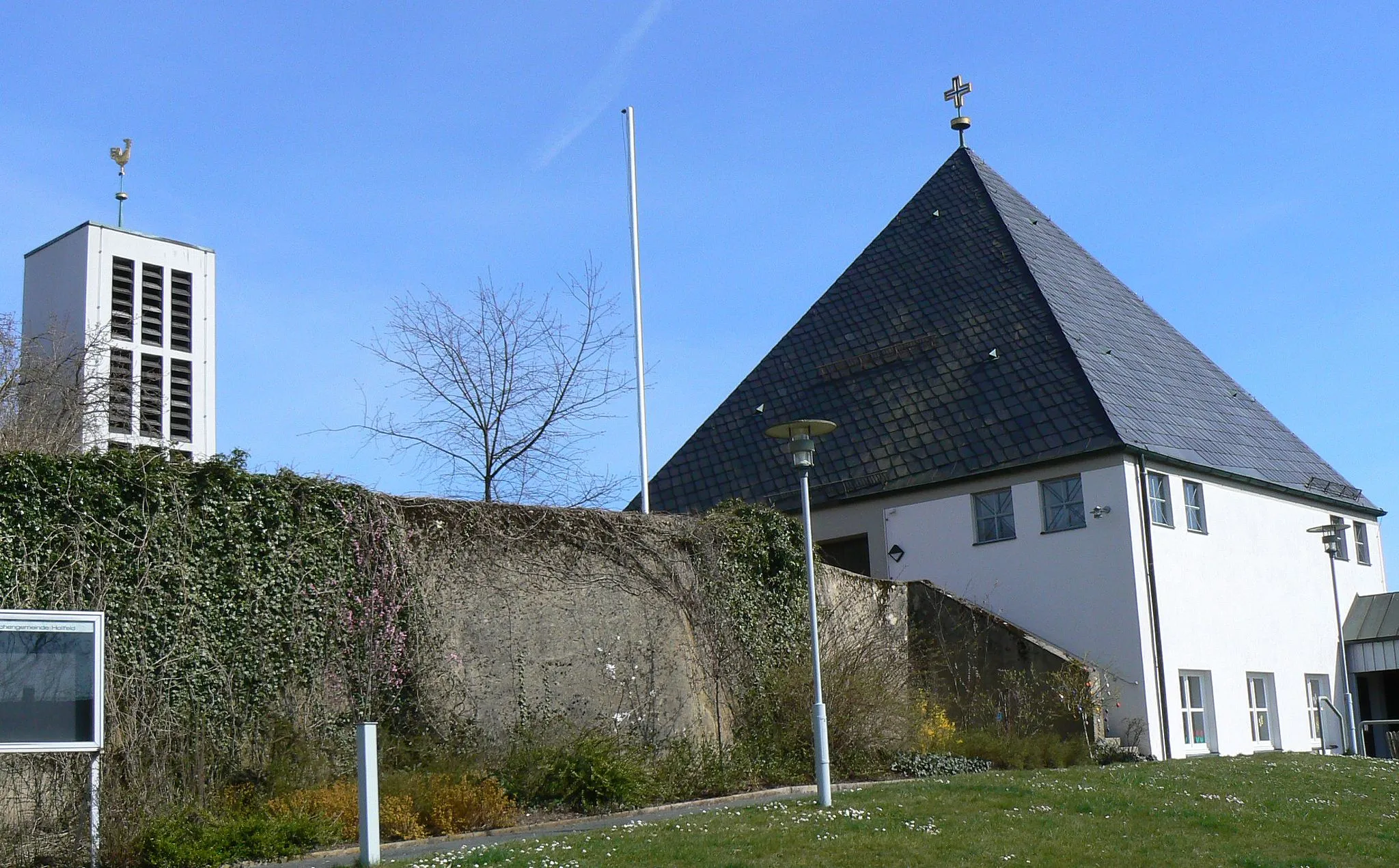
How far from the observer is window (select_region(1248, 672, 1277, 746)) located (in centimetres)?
2477

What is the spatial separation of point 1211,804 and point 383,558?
8844mm

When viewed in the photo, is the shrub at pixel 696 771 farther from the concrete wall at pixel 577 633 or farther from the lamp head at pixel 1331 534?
the lamp head at pixel 1331 534

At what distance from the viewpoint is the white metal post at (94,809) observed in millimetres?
10805

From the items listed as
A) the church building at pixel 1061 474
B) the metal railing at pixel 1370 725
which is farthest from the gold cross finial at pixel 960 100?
the metal railing at pixel 1370 725

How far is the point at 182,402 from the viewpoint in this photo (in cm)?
3162

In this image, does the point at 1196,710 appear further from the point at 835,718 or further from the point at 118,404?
the point at 118,404

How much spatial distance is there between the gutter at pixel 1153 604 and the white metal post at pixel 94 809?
1648 cm

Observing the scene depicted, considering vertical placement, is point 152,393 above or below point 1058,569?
above

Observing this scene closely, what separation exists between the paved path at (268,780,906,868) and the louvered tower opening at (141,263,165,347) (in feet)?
70.3

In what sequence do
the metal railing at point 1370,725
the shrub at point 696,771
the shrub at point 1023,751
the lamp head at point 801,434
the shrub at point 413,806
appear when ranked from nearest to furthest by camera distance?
1. the shrub at point 413,806
2. the lamp head at point 801,434
3. the shrub at point 696,771
4. the shrub at point 1023,751
5. the metal railing at point 1370,725

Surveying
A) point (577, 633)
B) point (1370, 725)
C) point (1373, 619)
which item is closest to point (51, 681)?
point (577, 633)

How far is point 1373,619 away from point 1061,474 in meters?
9.04

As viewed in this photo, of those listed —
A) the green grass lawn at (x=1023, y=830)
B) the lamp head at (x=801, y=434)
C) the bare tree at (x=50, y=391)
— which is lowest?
the green grass lawn at (x=1023, y=830)

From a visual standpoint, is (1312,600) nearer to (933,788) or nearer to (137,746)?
(933,788)
